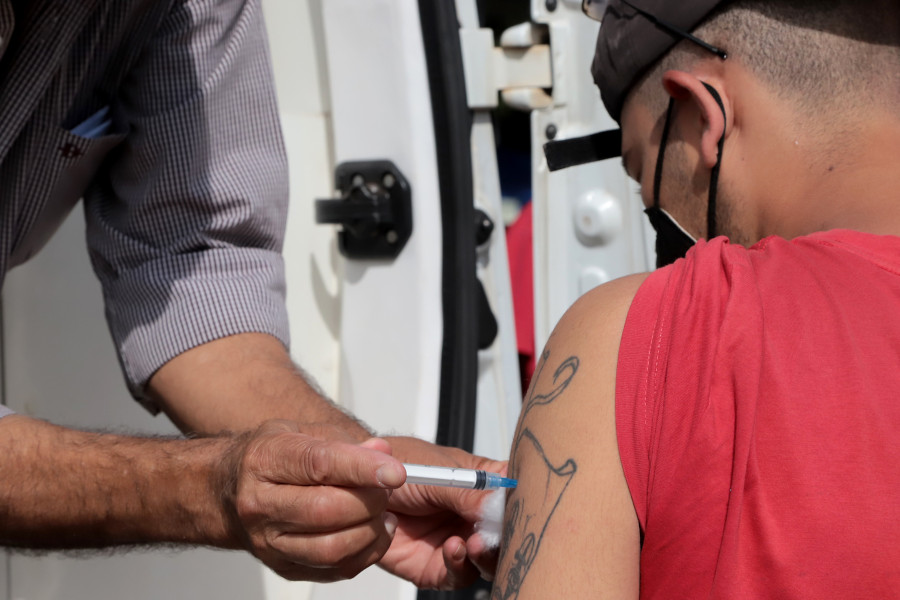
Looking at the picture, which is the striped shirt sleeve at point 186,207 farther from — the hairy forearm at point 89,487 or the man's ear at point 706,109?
the man's ear at point 706,109

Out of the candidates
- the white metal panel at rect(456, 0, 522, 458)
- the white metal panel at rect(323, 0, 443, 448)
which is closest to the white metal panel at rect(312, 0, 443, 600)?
the white metal panel at rect(323, 0, 443, 448)

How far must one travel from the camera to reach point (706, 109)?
1353 millimetres

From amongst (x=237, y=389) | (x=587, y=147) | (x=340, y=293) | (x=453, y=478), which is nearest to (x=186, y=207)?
(x=237, y=389)

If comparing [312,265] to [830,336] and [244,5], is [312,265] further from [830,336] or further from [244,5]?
[830,336]

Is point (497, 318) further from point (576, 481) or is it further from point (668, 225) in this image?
point (576, 481)

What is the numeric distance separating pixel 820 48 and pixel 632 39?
0.30 metres

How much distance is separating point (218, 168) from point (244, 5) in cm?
35

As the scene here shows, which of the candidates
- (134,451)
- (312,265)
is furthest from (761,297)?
(312,265)

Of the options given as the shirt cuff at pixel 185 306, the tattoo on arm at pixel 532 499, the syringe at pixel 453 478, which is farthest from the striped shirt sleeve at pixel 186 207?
the tattoo on arm at pixel 532 499

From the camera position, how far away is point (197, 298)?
177cm

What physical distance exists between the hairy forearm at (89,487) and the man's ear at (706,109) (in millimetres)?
809

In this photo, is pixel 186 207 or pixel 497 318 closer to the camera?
pixel 186 207

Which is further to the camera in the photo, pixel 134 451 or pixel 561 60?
pixel 561 60

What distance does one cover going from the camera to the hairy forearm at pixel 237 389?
5.46ft
